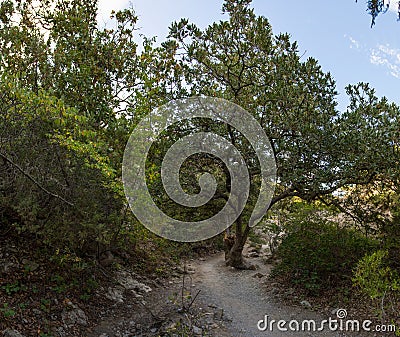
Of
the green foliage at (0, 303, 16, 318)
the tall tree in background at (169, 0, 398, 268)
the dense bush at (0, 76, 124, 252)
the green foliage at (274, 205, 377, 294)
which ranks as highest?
the tall tree in background at (169, 0, 398, 268)

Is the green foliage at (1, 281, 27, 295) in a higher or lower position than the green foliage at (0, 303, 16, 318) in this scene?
higher

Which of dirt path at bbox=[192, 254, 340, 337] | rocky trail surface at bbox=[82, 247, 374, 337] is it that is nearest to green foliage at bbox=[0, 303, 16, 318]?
rocky trail surface at bbox=[82, 247, 374, 337]

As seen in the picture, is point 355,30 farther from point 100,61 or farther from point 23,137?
point 23,137

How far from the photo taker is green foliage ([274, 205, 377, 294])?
6.46m

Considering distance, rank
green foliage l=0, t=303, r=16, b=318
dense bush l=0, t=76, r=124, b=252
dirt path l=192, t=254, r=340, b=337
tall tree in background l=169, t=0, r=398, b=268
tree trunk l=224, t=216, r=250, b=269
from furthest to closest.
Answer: tree trunk l=224, t=216, r=250, b=269
tall tree in background l=169, t=0, r=398, b=268
dirt path l=192, t=254, r=340, b=337
green foliage l=0, t=303, r=16, b=318
dense bush l=0, t=76, r=124, b=252

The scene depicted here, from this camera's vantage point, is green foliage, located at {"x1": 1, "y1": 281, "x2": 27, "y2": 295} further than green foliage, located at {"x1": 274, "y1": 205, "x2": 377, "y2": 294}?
No
